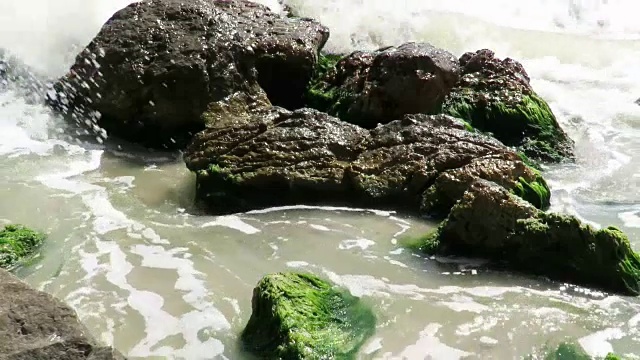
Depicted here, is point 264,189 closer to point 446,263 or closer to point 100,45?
point 446,263

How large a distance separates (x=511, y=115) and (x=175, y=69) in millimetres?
4238

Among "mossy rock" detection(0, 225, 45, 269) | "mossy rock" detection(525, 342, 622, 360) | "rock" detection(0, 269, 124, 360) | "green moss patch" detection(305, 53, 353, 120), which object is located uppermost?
"green moss patch" detection(305, 53, 353, 120)

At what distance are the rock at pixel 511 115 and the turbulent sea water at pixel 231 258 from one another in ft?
1.30

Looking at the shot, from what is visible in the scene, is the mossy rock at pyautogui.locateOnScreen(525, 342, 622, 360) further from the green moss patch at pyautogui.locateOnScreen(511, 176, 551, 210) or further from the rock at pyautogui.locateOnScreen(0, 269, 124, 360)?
the rock at pyautogui.locateOnScreen(0, 269, 124, 360)

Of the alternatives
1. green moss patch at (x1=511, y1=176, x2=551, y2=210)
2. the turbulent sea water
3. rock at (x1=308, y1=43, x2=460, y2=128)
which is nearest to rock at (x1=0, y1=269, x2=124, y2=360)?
the turbulent sea water

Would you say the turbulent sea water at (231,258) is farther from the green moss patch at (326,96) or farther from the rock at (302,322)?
the green moss patch at (326,96)

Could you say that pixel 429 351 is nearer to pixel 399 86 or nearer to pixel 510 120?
pixel 399 86

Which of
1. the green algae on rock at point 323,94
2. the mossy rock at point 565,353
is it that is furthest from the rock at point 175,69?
the mossy rock at point 565,353

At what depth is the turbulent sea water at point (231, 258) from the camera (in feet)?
14.0

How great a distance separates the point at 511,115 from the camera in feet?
28.2

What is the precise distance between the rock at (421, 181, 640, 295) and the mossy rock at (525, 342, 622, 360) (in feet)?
3.03

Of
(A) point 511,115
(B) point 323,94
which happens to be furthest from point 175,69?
(A) point 511,115

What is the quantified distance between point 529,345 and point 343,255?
1.70 meters

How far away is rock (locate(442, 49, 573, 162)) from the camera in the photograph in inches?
334
